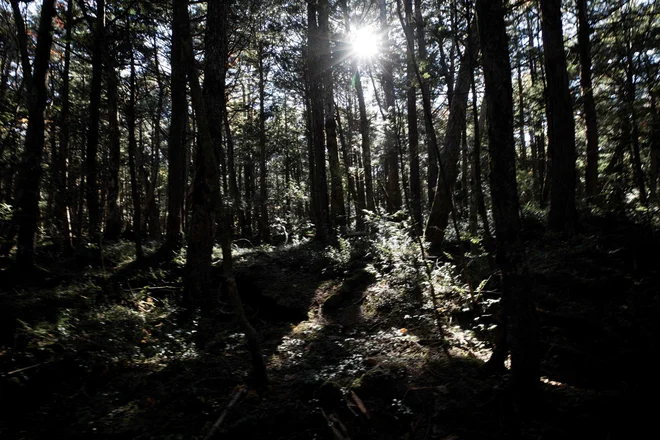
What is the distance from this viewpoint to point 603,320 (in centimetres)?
444

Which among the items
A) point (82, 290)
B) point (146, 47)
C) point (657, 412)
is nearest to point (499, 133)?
point (657, 412)

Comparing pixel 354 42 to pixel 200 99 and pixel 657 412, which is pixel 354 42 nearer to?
pixel 200 99

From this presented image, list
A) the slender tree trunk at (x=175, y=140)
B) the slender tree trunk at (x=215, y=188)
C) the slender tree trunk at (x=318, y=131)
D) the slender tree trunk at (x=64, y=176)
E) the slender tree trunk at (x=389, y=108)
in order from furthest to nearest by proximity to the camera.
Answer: the slender tree trunk at (x=389, y=108) → the slender tree trunk at (x=318, y=131) → the slender tree trunk at (x=175, y=140) → the slender tree trunk at (x=64, y=176) → the slender tree trunk at (x=215, y=188)

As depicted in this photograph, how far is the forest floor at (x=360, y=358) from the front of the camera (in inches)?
140

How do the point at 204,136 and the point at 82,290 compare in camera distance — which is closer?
the point at 204,136

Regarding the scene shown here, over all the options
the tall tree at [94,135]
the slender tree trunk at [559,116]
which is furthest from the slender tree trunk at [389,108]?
the tall tree at [94,135]

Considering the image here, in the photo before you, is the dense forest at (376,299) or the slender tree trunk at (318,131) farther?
the slender tree trunk at (318,131)

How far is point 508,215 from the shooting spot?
329cm

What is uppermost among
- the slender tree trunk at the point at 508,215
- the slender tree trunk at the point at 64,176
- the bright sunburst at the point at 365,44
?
the bright sunburst at the point at 365,44

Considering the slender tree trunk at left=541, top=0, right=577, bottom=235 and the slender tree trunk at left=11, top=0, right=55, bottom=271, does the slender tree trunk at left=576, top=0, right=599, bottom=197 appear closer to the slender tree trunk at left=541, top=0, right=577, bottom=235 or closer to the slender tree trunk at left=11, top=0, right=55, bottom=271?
the slender tree trunk at left=541, top=0, right=577, bottom=235

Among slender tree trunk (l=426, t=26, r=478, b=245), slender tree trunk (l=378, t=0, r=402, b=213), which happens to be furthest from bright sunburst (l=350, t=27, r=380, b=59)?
slender tree trunk (l=426, t=26, r=478, b=245)

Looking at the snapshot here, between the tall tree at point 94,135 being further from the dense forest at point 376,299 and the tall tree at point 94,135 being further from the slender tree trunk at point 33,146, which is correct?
the slender tree trunk at point 33,146

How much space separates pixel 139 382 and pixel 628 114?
8.65 metres

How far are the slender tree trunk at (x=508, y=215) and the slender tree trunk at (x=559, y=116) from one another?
5814 millimetres
